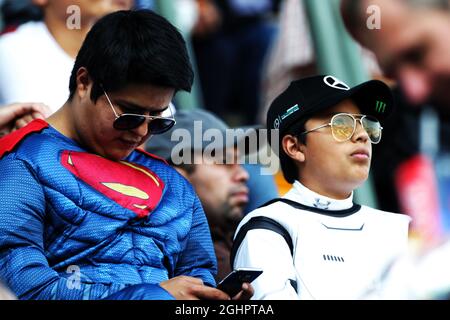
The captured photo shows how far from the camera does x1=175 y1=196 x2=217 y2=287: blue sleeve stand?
2.97 m

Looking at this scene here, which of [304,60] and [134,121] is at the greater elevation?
[134,121]

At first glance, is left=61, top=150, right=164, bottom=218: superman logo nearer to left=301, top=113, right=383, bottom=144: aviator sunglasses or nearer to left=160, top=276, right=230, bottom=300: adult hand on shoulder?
left=160, top=276, right=230, bottom=300: adult hand on shoulder

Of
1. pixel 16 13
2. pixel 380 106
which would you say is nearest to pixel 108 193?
pixel 380 106

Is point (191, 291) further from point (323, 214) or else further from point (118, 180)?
point (323, 214)

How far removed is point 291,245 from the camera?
289cm

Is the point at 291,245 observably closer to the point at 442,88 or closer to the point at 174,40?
the point at 174,40

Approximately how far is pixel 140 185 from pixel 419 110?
2354 millimetres

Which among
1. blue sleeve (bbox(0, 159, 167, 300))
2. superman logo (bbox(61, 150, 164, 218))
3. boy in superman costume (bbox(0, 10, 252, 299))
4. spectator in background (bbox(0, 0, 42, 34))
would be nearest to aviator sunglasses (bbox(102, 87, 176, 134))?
boy in superman costume (bbox(0, 10, 252, 299))

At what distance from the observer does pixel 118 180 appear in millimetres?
2854

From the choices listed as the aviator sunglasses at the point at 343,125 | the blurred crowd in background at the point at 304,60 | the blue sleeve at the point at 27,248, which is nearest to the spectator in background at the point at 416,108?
the blurred crowd in background at the point at 304,60

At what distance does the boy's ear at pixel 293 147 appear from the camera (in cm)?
310

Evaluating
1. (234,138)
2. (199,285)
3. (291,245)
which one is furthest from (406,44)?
(199,285)

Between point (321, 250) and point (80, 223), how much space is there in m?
0.70

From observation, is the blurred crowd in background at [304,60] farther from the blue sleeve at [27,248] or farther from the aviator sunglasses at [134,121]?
the blue sleeve at [27,248]
